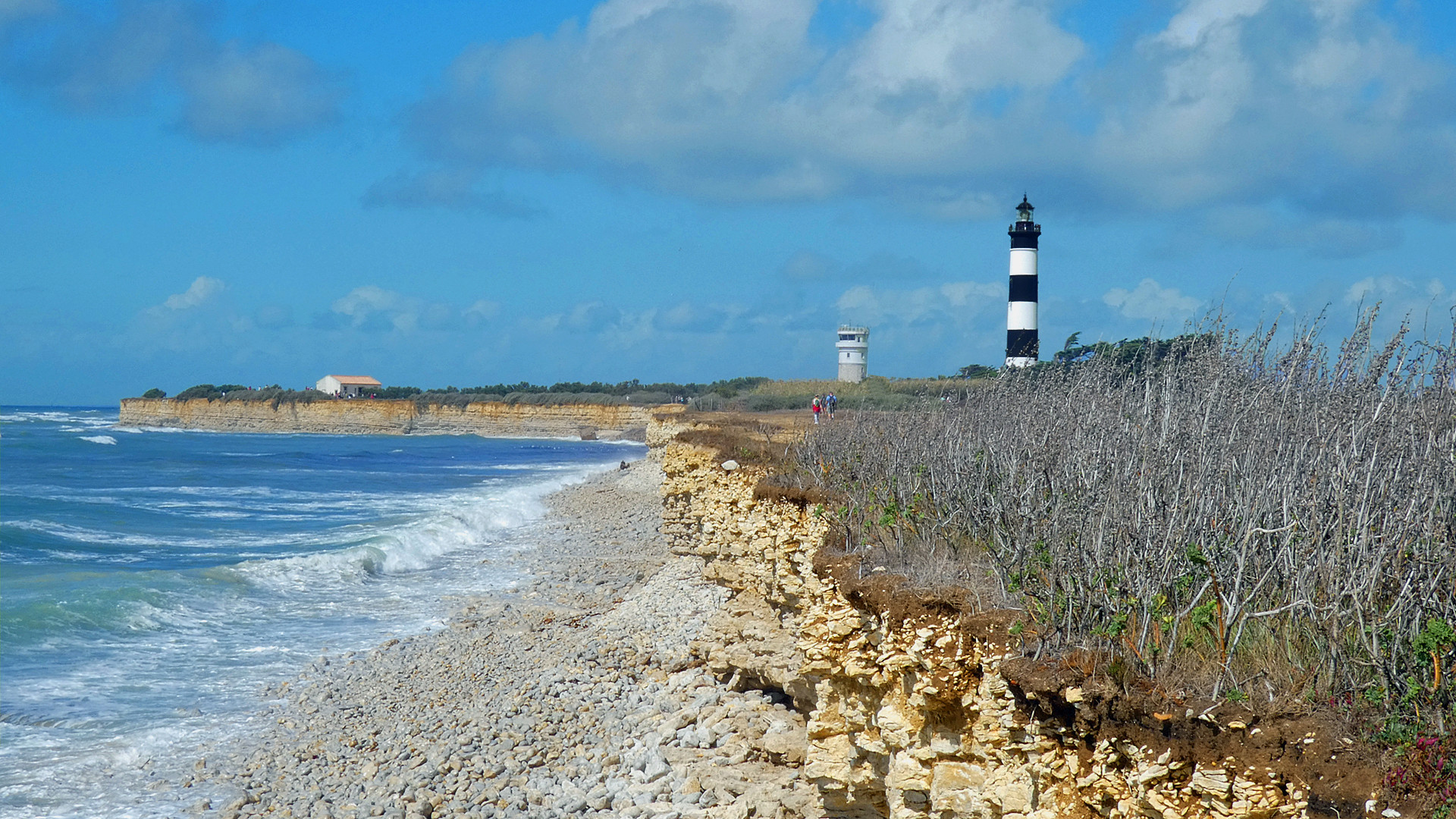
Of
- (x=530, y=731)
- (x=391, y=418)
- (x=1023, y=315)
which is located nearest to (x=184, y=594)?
(x=530, y=731)

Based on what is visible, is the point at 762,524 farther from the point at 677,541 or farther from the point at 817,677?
the point at 677,541

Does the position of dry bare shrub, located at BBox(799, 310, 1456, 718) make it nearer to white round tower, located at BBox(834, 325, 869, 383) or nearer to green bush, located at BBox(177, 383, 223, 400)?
white round tower, located at BBox(834, 325, 869, 383)

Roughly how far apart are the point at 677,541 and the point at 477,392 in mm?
94313

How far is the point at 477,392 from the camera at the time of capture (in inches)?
4240

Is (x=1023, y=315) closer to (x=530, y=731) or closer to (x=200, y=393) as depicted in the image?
(x=530, y=731)

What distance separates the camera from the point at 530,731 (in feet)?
31.4

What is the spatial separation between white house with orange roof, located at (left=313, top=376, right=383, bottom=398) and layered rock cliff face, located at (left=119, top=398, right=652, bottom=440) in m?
16.4

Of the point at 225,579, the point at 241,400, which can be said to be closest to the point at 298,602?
the point at 225,579

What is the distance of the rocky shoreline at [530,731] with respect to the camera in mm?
8047

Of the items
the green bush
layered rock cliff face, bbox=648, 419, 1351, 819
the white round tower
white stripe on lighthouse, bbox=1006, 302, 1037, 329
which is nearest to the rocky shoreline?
layered rock cliff face, bbox=648, 419, 1351, 819

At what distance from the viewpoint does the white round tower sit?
57781mm

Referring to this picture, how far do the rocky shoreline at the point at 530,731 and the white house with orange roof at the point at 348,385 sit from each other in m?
108

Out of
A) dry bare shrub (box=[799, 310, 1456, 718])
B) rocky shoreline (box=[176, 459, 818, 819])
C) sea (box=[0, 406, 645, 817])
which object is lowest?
sea (box=[0, 406, 645, 817])

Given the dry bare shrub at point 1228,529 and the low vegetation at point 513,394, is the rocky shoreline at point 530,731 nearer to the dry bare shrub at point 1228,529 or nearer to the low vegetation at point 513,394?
the dry bare shrub at point 1228,529
